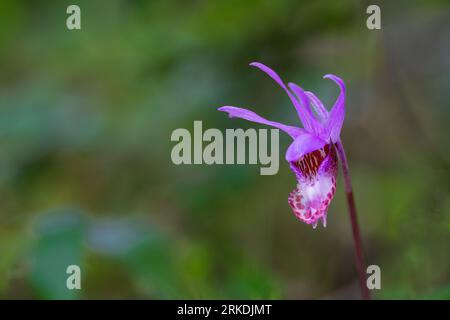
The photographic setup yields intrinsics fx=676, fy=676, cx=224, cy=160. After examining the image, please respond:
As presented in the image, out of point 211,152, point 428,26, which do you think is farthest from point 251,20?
point 428,26

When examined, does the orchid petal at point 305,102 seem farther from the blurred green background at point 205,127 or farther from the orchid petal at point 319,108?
the blurred green background at point 205,127

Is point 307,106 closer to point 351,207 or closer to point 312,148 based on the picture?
point 312,148

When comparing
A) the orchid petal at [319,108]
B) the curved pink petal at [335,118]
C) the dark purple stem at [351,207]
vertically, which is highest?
the orchid petal at [319,108]

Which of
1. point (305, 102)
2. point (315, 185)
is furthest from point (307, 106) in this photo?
point (315, 185)

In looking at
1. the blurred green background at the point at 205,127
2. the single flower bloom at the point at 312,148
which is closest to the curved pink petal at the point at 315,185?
the single flower bloom at the point at 312,148

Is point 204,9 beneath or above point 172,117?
above
